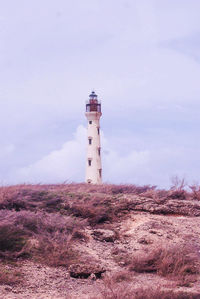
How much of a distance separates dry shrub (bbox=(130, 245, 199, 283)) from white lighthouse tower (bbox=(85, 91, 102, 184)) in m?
29.2

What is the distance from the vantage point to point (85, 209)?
1414 centimetres

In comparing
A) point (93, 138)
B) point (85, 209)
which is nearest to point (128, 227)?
point (85, 209)

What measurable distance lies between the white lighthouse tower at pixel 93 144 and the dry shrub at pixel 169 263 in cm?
2920

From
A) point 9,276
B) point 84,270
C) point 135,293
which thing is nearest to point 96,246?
point 84,270

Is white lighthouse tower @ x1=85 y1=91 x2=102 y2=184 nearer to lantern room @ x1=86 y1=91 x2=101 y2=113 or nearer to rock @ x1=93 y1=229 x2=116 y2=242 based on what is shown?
lantern room @ x1=86 y1=91 x2=101 y2=113

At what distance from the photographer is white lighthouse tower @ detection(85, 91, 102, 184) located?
41312 millimetres

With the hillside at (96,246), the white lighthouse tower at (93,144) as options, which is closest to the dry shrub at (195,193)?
the hillside at (96,246)

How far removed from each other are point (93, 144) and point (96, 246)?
2960 centimetres

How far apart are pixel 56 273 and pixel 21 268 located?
2.64ft

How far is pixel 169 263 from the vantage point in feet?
36.8

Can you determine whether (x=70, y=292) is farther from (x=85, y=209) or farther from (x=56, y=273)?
(x=85, y=209)

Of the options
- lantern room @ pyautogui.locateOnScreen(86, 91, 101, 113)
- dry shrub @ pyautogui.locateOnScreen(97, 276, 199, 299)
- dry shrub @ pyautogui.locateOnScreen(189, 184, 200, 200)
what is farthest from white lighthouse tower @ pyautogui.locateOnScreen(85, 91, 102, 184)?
dry shrub @ pyautogui.locateOnScreen(97, 276, 199, 299)

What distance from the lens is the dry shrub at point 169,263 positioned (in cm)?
1108

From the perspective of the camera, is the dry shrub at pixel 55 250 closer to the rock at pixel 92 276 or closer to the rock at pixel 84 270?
the rock at pixel 84 270
